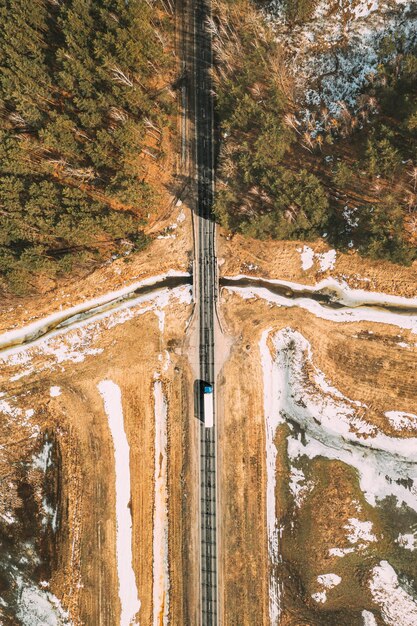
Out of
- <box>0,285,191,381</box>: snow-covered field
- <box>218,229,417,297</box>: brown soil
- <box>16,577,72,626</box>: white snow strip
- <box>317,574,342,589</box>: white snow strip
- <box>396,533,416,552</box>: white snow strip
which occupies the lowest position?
<box>16,577,72,626</box>: white snow strip

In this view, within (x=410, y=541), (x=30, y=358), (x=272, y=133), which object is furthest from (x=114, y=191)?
(x=410, y=541)

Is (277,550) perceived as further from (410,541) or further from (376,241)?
(376,241)

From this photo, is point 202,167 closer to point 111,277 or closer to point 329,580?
point 111,277

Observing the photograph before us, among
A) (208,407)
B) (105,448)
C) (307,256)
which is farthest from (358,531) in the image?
(307,256)

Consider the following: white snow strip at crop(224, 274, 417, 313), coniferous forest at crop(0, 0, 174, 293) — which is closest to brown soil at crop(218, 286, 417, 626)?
white snow strip at crop(224, 274, 417, 313)

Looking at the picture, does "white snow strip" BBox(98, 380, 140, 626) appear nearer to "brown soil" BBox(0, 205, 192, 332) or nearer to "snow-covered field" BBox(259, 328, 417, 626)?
"brown soil" BBox(0, 205, 192, 332)

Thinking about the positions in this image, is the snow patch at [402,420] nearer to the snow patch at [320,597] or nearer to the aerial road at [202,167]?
the snow patch at [320,597]
